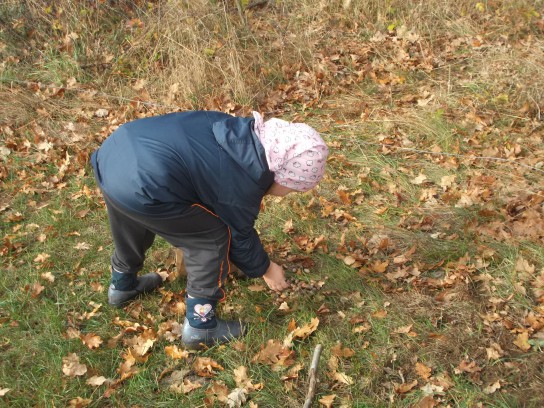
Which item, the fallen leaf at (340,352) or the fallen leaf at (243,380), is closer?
the fallen leaf at (243,380)

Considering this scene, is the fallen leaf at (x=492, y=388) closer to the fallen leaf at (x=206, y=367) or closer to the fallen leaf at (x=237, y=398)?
the fallen leaf at (x=237, y=398)

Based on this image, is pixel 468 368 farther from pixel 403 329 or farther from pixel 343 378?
pixel 343 378

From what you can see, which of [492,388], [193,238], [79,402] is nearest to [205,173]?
[193,238]

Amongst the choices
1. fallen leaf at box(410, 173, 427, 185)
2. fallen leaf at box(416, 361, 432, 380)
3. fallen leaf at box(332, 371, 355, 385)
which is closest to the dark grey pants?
fallen leaf at box(332, 371, 355, 385)

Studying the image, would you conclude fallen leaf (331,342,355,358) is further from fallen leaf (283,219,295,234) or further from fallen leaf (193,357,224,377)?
fallen leaf (283,219,295,234)

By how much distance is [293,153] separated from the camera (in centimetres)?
235

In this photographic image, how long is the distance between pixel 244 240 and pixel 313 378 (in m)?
0.81

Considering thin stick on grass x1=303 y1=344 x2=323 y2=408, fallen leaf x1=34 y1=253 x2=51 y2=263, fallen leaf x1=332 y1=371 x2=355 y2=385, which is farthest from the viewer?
fallen leaf x1=34 y1=253 x2=51 y2=263

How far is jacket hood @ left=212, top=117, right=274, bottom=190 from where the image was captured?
7.79 ft

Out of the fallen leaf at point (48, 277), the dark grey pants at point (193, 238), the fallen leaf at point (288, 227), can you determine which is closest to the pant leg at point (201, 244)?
the dark grey pants at point (193, 238)

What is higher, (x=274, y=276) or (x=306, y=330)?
(x=274, y=276)

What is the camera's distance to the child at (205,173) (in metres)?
2.36

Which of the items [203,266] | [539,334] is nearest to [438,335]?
[539,334]

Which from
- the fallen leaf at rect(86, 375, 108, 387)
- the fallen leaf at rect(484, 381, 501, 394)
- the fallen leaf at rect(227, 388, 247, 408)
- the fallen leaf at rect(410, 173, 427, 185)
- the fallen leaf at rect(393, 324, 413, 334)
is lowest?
the fallen leaf at rect(410, 173, 427, 185)
